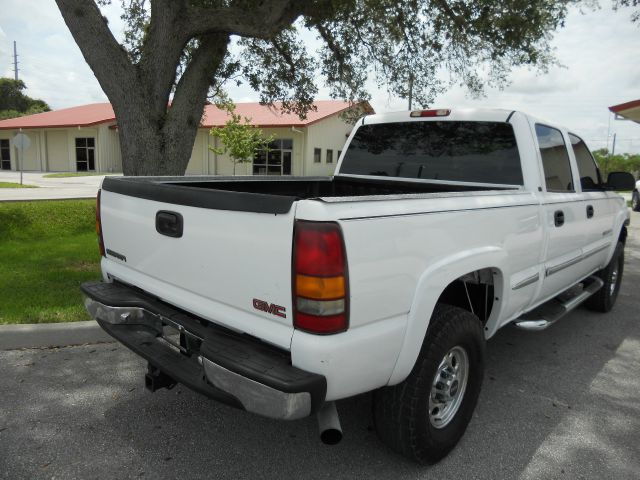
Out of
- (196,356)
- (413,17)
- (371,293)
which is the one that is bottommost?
(196,356)

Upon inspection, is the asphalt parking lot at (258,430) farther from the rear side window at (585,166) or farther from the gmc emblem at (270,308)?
the rear side window at (585,166)

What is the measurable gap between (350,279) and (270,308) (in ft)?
1.26

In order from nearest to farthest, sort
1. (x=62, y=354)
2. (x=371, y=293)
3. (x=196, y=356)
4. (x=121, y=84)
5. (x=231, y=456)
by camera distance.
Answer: (x=371, y=293) < (x=196, y=356) < (x=231, y=456) < (x=62, y=354) < (x=121, y=84)

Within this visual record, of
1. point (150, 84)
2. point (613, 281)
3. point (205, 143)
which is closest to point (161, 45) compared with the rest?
point (150, 84)

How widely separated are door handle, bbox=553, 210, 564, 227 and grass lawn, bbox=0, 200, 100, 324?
4008 millimetres

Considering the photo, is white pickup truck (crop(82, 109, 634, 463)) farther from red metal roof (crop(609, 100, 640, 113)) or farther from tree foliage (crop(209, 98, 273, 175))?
tree foliage (crop(209, 98, 273, 175))

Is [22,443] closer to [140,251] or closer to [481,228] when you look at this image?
[140,251]

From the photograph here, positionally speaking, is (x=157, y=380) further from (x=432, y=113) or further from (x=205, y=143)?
(x=205, y=143)

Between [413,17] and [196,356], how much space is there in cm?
849

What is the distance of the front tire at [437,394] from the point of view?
240 centimetres

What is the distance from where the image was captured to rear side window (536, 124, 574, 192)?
367 centimetres

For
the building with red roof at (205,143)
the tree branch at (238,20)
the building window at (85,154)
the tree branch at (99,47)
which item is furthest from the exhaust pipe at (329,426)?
the building window at (85,154)

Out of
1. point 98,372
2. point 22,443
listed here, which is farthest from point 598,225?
point 22,443

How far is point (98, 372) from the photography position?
3.65 m
